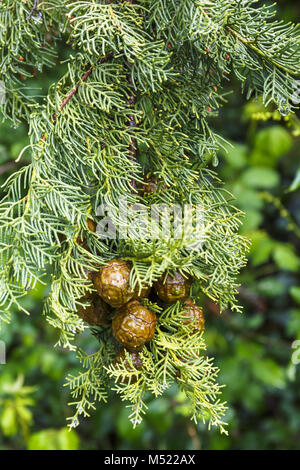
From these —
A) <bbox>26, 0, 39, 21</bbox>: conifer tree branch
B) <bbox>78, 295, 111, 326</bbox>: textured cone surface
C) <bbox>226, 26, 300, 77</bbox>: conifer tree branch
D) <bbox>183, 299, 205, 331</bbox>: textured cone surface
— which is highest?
<bbox>226, 26, 300, 77</bbox>: conifer tree branch

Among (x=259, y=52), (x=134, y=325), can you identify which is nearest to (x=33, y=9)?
(x=259, y=52)

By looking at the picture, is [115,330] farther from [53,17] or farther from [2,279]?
[53,17]

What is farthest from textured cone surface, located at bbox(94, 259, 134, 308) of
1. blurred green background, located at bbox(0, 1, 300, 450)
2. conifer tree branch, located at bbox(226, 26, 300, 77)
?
blurred green background, located at bbox(0, 1, 300, 450)

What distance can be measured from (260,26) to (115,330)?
0.34 m

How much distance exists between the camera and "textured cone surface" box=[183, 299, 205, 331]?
0.48 metres

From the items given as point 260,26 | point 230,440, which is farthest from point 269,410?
point 260,26

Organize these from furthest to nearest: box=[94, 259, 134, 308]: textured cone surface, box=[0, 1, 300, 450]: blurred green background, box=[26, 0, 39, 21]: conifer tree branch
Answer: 1. box=[0, 1, 300, 450]: blurred green background
2. box=[26, 0, 39, 21]: conifer tree branch
3. box=[94, 259, 134, 308]: textured cone surface

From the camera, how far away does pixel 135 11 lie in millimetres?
508

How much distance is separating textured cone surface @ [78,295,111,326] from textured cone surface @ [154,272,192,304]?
0.06 m

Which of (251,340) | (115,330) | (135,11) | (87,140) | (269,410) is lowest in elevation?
(269,410)

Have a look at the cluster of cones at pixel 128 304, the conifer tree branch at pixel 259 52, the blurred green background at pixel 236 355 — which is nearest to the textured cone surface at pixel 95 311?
the cluster of cones at pixel 128 304

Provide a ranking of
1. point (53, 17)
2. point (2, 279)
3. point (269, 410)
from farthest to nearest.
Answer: point (269, 410) → point (53, 17) → point (2, 279)

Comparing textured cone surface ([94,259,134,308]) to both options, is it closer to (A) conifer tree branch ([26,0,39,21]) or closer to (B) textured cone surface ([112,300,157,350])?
(B) textured cone surface ([112,300,157,350])

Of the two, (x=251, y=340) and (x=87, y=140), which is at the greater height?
(x=87, y=140)
